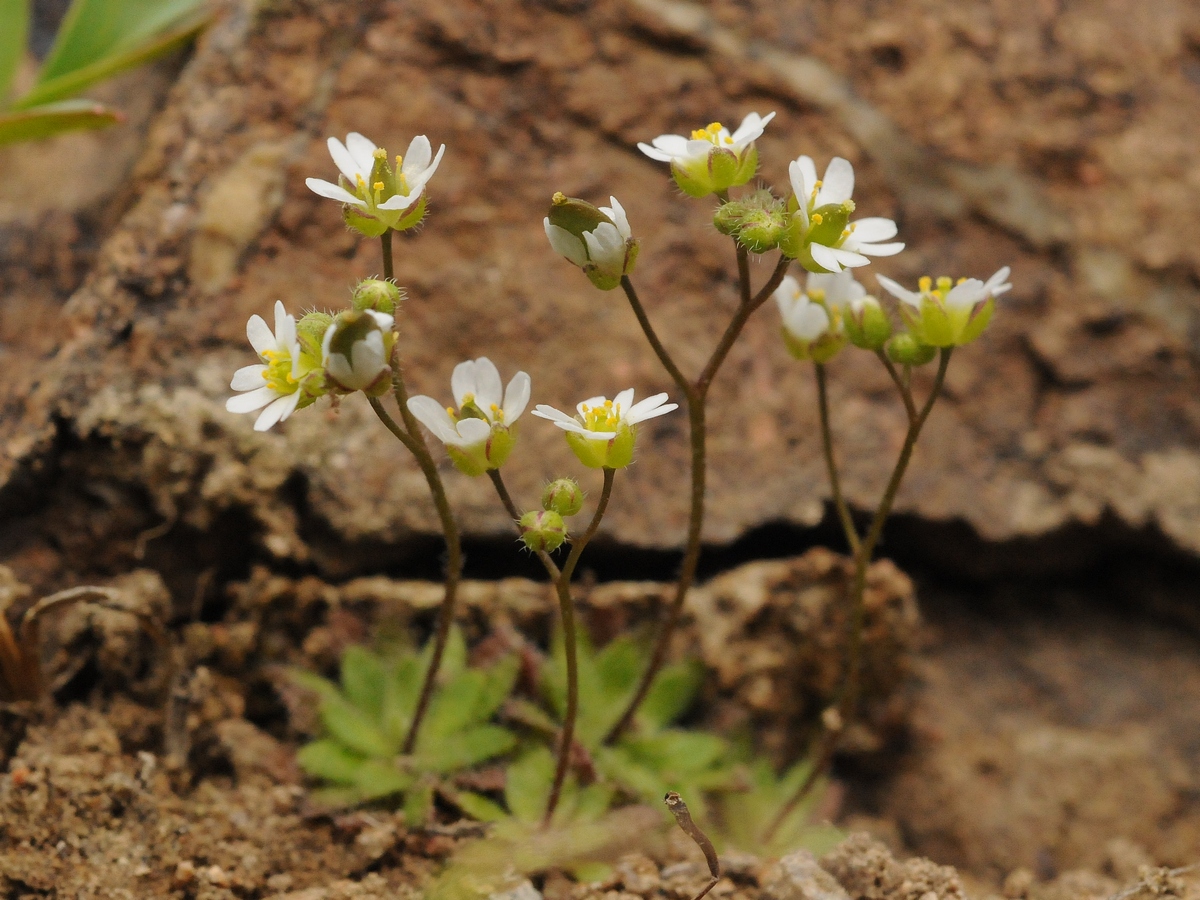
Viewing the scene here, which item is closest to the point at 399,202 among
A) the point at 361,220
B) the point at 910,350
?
the point at 361,220

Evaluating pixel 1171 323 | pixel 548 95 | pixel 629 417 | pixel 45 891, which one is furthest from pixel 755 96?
pixel 45 891

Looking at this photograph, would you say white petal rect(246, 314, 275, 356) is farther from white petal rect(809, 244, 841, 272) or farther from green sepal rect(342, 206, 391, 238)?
white petal rect(809, 244, 841, 272)

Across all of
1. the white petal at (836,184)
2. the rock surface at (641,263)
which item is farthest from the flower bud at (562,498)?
the rock surface at (641,263)

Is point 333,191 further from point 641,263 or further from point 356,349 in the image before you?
point 641,263

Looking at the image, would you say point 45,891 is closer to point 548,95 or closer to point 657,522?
point 657,522

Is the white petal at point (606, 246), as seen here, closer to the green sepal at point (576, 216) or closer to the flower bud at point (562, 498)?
the green sepal at point (576, 216)

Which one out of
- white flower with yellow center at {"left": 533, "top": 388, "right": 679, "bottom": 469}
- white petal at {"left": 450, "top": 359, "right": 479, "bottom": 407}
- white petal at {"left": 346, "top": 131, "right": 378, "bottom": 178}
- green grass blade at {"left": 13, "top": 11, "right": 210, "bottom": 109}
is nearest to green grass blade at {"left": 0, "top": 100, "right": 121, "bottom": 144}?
green grass blade at {"left": 13, "top": 11, "right": 210, "bottom": 109}
